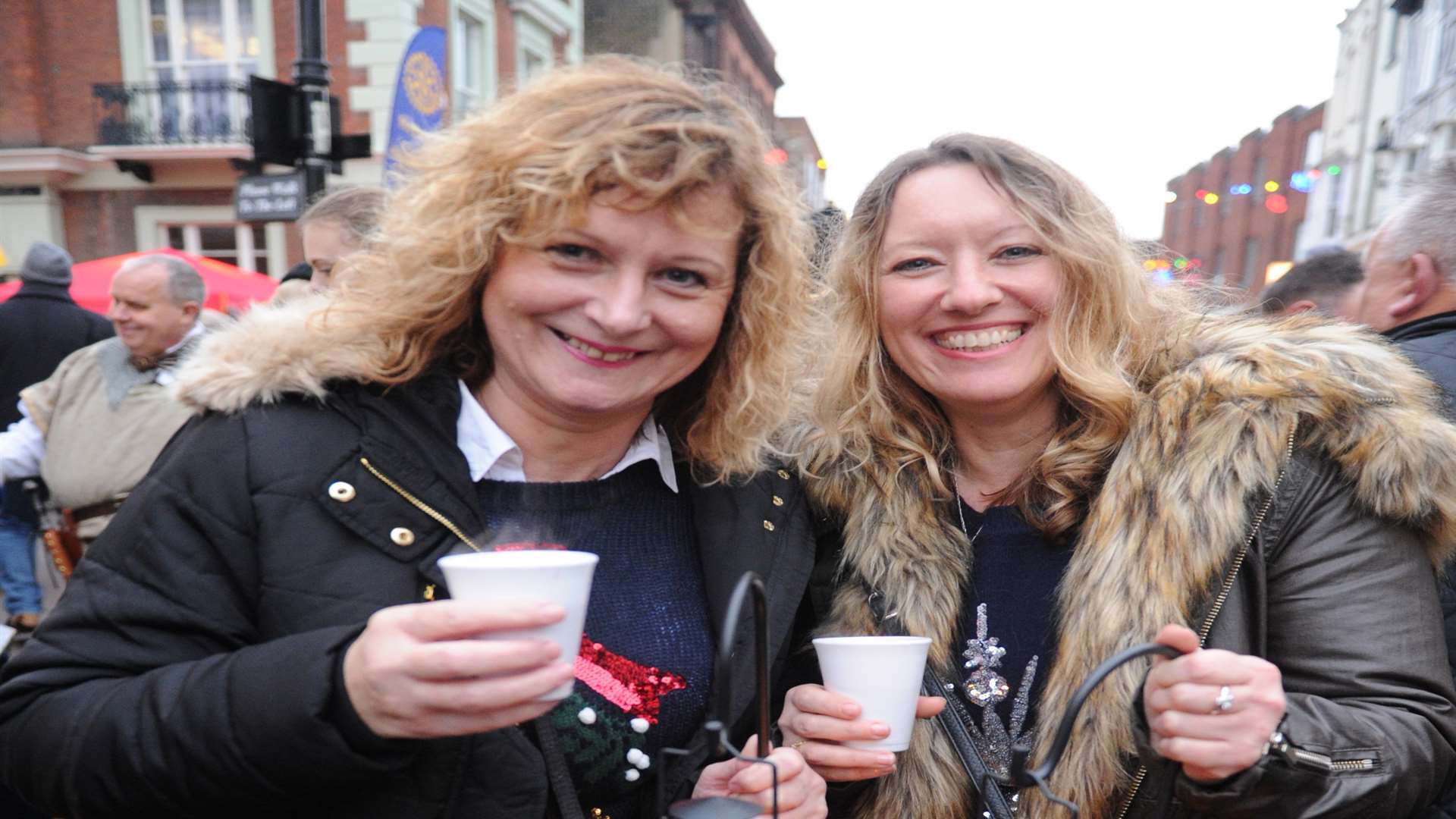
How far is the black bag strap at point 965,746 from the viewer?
1854 millimetres

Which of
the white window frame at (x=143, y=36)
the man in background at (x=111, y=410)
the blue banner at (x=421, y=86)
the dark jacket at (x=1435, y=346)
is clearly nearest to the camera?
the dark jacket at (x=1435, y=346)

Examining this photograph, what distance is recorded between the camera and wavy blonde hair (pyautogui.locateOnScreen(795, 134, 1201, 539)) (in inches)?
80.1

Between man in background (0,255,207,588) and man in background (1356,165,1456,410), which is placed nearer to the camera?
man in background (1356,165,1456,410)

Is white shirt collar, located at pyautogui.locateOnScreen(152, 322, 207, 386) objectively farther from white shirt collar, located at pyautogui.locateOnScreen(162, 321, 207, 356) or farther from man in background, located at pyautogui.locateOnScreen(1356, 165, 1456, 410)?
man in background, located at pyautogui.locateOnScreen(1356, 165, 1456, 410)

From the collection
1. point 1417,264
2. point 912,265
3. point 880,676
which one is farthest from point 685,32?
point 880,676

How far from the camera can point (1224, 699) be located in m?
1.45

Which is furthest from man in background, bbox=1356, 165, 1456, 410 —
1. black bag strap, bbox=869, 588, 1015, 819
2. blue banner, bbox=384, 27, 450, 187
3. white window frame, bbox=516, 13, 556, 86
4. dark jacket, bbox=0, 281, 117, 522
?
white window frame, bbox=516, 13, 556, 86

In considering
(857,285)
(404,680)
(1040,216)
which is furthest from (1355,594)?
(404,680)

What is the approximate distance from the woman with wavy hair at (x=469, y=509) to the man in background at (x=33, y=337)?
16.7 feet

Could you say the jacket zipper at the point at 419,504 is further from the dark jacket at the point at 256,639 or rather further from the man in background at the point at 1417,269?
the man in background at the point at 1417,269

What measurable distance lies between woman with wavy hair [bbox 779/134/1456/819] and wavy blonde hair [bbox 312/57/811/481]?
0.97 feet

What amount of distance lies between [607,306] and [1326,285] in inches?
206

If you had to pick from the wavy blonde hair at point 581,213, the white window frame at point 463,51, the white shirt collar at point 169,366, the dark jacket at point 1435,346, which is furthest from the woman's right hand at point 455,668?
the white window frame at point 463,51

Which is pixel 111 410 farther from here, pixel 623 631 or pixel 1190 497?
pixel 1190 497
